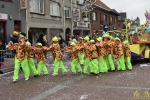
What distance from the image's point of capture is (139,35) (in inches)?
507

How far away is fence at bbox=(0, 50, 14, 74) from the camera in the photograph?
11.3 meters

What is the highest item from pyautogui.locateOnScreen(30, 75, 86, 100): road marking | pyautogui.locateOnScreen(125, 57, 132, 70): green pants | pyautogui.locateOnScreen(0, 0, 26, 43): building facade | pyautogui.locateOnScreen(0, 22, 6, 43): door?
pyautogui.locateOnScreen(0, 0, 26, 43): building facade

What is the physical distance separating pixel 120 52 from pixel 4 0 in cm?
907

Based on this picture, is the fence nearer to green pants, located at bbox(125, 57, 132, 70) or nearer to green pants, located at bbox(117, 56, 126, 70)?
green pants, located at bbox(117, 56, 126, 70)

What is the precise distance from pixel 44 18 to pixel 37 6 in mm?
1305

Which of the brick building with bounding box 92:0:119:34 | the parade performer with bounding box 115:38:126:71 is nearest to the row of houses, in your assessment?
the brick building with bounding box 92:0:119:34

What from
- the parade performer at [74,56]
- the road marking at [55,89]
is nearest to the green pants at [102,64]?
the parade performer at [74,56]

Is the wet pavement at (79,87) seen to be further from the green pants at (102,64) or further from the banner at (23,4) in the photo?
the banner at (23,4)

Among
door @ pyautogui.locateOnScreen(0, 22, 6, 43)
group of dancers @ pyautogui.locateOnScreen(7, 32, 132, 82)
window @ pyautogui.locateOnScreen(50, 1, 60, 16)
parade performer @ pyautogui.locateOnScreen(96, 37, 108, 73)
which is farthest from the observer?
window @ pyautogui.locateOnScreen(50, 1, 60, 16)

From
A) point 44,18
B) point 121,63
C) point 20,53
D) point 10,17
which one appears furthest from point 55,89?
point 44,18

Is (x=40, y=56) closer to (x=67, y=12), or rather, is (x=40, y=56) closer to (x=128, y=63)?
(x=128, y=63)

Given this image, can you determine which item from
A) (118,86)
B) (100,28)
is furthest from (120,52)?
(100,28)

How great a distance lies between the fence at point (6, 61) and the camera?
11.3 m

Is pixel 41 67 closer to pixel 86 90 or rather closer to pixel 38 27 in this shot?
pixel 86 90
